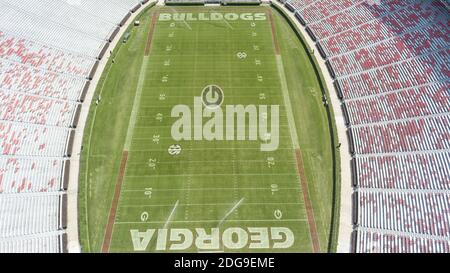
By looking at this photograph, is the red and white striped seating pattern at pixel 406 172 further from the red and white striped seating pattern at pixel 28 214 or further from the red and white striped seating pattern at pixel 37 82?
the red and white striped seating pattern at pixel 37 82

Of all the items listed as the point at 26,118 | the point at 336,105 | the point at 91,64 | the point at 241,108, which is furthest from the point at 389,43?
the point at 26,118

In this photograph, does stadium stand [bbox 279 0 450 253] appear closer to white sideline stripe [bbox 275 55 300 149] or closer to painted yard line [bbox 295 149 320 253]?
painted yard line [bbox 295 149 320 253]

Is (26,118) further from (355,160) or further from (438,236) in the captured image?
(438,236)

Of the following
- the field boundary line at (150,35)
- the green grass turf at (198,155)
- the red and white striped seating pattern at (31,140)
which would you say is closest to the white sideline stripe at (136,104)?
the green grass turf at (198,155)

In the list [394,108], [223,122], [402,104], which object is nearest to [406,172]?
[394,108]

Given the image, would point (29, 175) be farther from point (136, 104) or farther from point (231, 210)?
point (231, 210)

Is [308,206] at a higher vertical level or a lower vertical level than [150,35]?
lower
